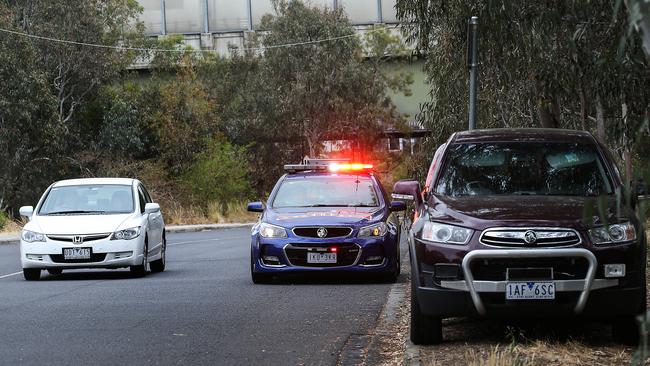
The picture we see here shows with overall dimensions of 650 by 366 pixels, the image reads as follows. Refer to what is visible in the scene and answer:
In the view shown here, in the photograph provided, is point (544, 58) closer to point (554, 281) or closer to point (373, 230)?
point (373, 230)

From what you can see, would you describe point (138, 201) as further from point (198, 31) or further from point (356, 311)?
point (198, 31)

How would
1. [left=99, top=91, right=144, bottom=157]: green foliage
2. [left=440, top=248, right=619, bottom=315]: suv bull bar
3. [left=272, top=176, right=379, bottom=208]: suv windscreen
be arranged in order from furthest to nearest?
[left=99, top=91, right=144, bottom=157]: green foliage → [left=272, top=176, right=379, bottom=208]: suv windscreen → [left=440, top=248, right=619, bottom=315]: suv bull bar

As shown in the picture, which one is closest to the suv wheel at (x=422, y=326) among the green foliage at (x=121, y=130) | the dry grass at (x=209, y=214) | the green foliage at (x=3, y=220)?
the green foliage at (x=3, y=220)

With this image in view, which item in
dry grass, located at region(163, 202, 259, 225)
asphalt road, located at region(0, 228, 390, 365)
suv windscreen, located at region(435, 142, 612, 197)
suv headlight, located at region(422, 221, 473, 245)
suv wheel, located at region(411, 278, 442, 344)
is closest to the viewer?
suv headlight, located at region(422, 221, 473, 245)

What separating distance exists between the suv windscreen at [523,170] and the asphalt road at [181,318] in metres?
1.71

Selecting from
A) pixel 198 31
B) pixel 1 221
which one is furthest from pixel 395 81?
pixel 1 221

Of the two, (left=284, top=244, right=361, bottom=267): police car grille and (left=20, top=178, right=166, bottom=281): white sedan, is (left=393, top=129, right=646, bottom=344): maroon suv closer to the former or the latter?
(left=284, top=244, right=361, bottom=267): police car grille

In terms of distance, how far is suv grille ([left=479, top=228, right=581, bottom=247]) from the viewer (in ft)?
31.4

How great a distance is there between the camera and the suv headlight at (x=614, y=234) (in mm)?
9625

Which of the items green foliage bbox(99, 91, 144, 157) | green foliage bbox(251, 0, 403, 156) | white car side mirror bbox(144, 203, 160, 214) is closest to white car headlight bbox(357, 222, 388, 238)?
white car side mirror bbox(144, 203, 160, 214)

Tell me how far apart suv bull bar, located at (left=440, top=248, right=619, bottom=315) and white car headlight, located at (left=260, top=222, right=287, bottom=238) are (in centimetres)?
726

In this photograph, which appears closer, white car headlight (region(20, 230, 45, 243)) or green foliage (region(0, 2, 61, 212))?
white car headlight (region(20, 230, 45, 243))

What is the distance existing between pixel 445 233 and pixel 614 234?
1262mm

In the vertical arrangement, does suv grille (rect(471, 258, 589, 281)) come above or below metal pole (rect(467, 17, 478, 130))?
below
